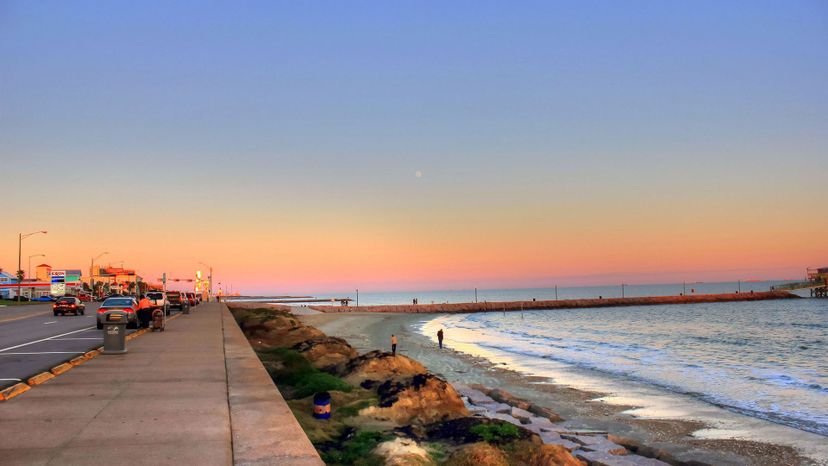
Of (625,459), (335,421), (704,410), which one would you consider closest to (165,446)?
(335,421)

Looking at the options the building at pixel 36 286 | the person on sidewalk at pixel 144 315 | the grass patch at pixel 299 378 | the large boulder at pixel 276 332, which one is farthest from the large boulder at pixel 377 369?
the building at pixel 36 286

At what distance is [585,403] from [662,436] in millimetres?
5134

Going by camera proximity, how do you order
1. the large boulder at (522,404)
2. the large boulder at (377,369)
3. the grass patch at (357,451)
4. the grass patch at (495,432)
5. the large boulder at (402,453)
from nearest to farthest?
the large boulder at (402,453) < the grass patch at (357,451) < the grass patch at (495,432) < the large boulder at (522,404) < the large boulder at (377,369)

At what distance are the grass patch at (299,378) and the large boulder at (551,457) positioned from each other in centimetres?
666

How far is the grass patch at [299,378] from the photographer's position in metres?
16.3

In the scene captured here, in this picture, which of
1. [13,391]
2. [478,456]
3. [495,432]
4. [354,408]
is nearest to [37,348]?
[13,391]

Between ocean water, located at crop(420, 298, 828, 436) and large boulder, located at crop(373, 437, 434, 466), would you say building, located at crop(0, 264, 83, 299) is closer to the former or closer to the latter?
ocean water, located at crop(420, 298, 828, 436)

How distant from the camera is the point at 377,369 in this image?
20.5m

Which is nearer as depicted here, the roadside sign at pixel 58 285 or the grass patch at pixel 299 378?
the grass patch at pixel 299 378

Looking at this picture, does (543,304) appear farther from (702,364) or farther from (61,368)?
(61,368)

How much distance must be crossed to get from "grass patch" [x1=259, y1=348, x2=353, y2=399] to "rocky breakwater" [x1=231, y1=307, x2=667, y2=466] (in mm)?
29

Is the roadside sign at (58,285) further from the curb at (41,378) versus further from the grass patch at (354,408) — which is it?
the grass patch at (354,408)

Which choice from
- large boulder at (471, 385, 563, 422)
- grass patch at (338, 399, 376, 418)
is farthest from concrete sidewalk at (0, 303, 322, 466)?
large boulder at (471, 385, 563, 422)

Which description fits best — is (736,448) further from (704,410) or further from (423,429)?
(423,429)
